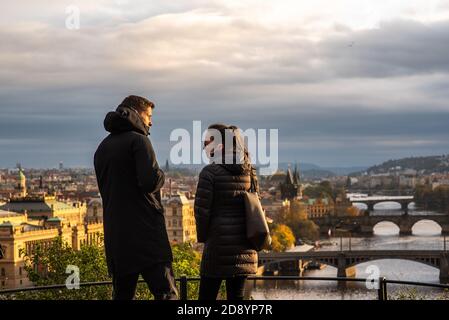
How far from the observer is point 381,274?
123ft

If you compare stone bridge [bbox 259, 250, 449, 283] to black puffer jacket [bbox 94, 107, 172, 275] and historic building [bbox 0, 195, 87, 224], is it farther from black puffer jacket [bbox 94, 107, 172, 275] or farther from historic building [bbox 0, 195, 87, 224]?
black puffer jacket [bbox 94, 107, 172, 275]

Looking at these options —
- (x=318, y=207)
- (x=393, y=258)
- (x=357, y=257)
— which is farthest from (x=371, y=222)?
(x=393, y=258)

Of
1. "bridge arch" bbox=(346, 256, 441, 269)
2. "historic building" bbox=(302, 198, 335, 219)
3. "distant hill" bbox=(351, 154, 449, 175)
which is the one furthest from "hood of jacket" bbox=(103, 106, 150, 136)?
"distant hill" bbox=(351, 154, 449, 175)

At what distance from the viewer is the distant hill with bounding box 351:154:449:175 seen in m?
153

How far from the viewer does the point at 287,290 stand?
3516 cm

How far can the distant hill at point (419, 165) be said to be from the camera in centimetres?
15312

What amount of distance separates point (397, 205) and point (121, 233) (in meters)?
103

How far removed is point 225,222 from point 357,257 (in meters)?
39.1

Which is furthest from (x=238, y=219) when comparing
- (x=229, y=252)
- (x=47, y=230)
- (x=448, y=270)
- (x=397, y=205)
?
(x=397, y=205)

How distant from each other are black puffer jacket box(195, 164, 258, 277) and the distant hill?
145843 mm

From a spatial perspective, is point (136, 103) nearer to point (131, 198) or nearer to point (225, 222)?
point (131, 198)

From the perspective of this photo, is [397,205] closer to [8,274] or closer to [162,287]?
Result: [8,274]

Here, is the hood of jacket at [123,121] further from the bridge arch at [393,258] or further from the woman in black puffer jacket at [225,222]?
the bridge arch at [393,258]


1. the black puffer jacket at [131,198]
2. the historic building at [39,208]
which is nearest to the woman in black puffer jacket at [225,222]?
the black puffer jacket at [131,198]
